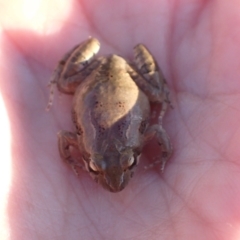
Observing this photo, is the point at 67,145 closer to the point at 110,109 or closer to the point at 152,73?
the point at 110,109

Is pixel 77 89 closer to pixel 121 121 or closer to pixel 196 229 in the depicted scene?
pixel 121 121

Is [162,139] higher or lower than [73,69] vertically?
lower

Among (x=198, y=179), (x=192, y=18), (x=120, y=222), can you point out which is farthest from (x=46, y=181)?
(x=192, y=18)

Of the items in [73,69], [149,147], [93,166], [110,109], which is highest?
[73,69]

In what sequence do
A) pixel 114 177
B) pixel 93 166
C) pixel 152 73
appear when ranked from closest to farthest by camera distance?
1. pixel 114 177
2. pixel 93 166
3. pixel 152 73

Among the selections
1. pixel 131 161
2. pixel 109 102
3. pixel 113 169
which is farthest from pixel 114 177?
pixel 109 102

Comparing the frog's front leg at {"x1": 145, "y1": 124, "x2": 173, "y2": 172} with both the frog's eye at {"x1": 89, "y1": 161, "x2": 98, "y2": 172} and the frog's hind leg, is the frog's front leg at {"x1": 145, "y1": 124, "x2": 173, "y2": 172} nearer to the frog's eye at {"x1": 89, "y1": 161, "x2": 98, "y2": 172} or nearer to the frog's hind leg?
the frog's hind leg

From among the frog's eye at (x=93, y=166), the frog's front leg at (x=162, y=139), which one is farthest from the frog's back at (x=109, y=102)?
the frog's eye at (x=93, y=166)
